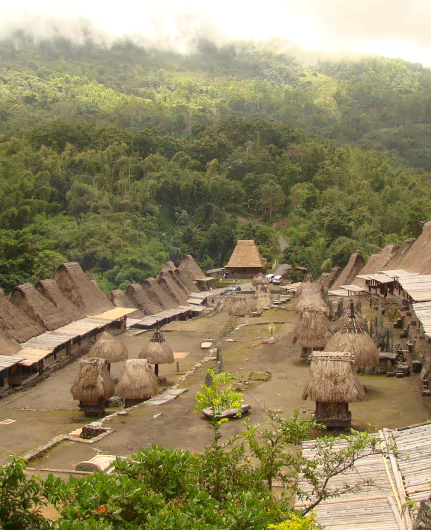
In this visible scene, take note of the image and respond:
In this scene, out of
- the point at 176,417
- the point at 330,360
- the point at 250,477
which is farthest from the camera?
the point at 176,417

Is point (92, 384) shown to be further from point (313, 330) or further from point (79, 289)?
point (79, 289)

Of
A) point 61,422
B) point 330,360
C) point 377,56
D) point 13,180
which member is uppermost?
point 377,56

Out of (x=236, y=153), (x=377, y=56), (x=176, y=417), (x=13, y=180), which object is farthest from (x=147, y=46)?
(x=176, y=417)

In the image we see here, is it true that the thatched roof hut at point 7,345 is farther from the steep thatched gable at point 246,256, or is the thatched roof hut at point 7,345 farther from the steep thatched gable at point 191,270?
the steep thatched gable at point 246,256

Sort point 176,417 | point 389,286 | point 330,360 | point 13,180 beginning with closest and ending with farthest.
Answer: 1. point 330,360
2. point 176,417
3. point 389,286
4. point 13,180

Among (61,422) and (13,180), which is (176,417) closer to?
(61,422)

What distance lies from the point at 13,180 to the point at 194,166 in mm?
20216

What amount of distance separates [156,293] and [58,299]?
899cm

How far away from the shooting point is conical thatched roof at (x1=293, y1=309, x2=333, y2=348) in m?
19.9

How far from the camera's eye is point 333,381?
12992 mm

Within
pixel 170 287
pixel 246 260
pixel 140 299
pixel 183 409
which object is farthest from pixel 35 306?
pixel 246 260

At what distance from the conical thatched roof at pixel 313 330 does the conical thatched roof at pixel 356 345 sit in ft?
10.6

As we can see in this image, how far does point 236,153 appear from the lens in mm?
59844

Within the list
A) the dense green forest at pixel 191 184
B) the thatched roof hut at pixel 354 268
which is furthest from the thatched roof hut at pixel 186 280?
A: the thatched roof hut at pixel 354 268
